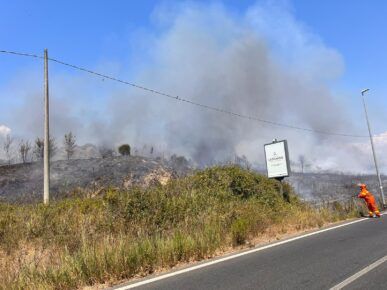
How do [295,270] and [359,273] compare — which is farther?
[295,270]

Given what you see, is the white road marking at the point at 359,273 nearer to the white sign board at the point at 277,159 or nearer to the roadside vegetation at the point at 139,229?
the roadside vegetation at the point at 139,229

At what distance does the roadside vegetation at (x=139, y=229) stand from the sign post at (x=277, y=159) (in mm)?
844

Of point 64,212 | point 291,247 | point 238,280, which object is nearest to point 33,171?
point 64,212

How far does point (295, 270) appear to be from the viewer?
754 cm

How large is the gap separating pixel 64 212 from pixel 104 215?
173cm

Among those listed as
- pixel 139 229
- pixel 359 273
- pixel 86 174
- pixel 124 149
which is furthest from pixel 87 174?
pixel 359 273

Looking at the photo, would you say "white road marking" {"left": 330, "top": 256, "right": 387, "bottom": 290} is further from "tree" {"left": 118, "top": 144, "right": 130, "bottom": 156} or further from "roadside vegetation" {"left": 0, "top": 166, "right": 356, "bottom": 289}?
"tree" {"left": 118, "top": 144, "right": 130, "bottom": 156}

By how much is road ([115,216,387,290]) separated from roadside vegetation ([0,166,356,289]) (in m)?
0.81

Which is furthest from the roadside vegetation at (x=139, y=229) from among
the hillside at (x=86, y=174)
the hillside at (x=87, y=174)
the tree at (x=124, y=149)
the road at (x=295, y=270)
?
the tree at (x=124, y=149)

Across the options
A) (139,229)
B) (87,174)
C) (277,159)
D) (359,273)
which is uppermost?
(87,174)

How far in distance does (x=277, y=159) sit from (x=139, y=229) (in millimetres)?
9859

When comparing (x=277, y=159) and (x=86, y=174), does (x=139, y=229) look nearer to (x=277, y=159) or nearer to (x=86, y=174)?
(x=277, y=159)

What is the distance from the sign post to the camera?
1934 centimetres

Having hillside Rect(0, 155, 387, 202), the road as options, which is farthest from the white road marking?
hillside Rect(0, 155, 387, 202)
